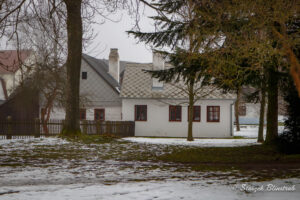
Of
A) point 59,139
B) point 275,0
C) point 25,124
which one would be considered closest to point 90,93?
point 25,124

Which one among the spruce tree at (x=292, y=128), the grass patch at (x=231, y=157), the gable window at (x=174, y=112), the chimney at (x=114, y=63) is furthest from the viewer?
the chimney at (x=114, y=63)

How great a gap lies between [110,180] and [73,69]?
10153 mm

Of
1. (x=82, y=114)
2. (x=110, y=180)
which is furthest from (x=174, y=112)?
(x=110, y=180)

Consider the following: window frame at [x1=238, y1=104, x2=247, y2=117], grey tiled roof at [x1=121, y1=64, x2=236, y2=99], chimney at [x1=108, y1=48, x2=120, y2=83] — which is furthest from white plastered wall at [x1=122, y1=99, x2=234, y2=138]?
window frame at [x1=238, y1=104, x2=247, y2=117]

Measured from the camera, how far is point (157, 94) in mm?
30938

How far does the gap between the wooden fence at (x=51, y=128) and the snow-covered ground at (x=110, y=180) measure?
40.0ft

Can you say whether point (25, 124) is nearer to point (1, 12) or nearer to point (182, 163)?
point (1, 12)

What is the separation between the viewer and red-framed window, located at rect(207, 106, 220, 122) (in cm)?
3055

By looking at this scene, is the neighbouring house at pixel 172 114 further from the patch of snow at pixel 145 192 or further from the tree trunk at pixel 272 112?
the patch of snow at pixel 145 192

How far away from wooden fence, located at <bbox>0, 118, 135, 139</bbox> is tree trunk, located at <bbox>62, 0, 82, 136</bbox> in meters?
6.43

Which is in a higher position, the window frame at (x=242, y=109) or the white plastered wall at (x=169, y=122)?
the window frame at (x=242, y=109)

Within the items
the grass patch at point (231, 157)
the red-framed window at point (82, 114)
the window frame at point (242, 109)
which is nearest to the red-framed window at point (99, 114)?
the red-framed window at point (82, 114)

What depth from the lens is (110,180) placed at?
6.89m

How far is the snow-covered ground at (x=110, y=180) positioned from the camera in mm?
5547
